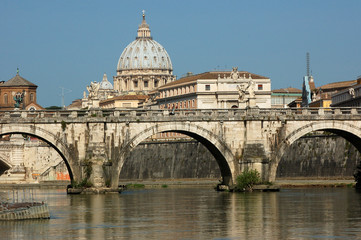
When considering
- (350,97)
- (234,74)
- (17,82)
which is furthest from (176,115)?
(17,82)

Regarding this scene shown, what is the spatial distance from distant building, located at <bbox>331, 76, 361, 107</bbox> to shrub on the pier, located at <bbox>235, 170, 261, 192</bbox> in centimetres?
3905

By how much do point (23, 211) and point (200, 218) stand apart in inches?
408

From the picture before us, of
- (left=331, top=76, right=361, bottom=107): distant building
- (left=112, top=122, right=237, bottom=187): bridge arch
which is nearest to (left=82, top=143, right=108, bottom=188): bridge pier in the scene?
(left=112, top=122, right=237, bottom=187): bridge arch

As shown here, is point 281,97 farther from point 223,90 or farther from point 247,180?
point 247,180

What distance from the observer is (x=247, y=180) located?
8088 cm

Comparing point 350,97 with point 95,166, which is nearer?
point 95,166

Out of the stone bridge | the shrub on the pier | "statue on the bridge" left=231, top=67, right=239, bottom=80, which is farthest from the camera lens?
"statue on the bridge" left=231, top=67, right=239, bottom=80

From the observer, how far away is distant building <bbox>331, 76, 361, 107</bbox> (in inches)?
4655

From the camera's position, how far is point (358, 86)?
4665 inches

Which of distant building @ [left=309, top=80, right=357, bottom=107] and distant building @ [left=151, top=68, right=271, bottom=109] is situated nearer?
distant building @ [left=309, top=80, right=357, bottom=107]

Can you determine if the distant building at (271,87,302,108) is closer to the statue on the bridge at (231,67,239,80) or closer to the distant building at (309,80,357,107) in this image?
the statue on the bridge at (231,67,239,80)

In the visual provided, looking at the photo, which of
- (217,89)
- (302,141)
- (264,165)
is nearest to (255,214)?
(264,165)

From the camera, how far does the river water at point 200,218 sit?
48625mm

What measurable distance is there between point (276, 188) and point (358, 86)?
40.0 meters
